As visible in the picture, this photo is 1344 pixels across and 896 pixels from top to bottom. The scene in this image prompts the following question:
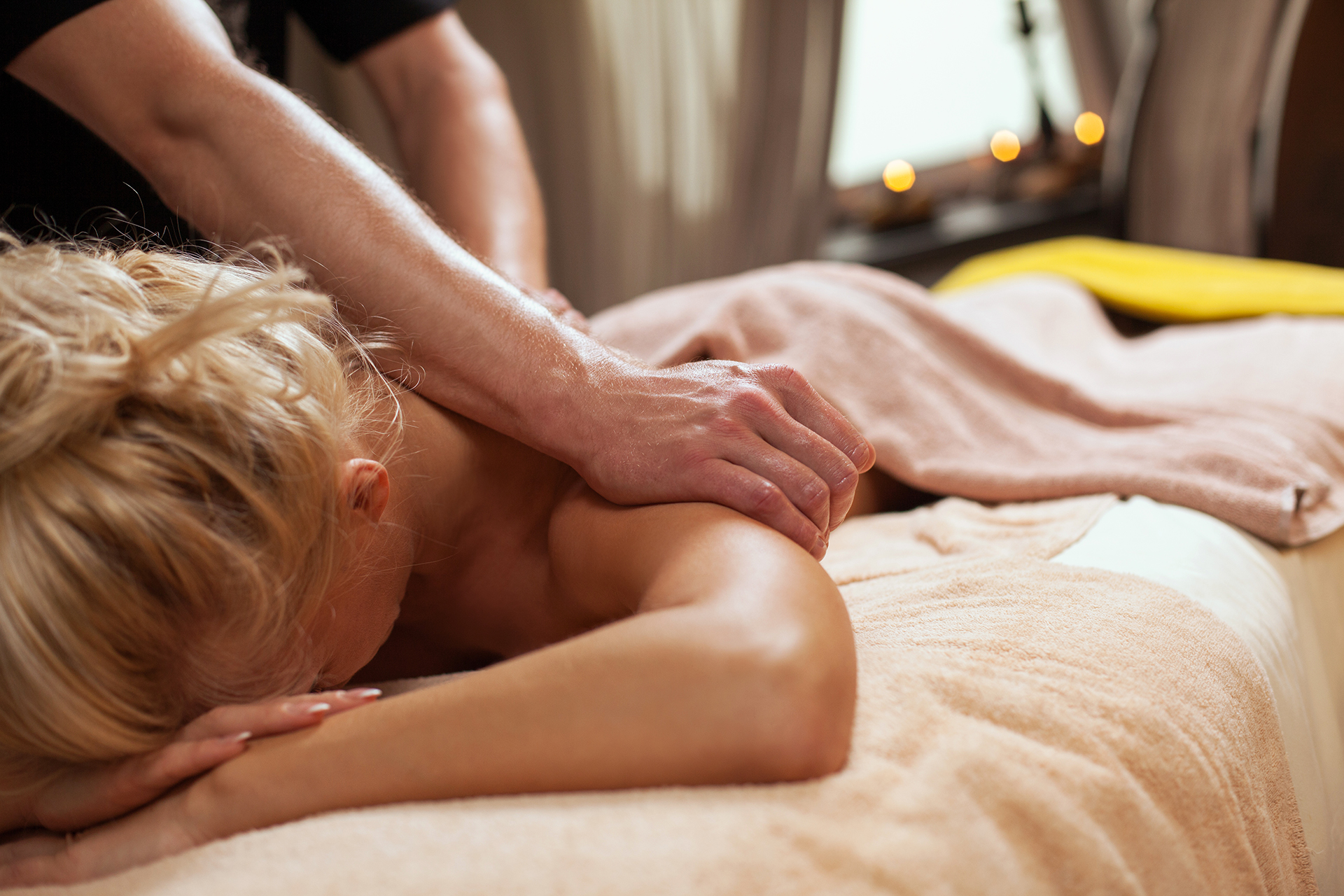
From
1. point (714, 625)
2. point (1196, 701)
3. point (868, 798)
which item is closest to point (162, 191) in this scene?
point (714, 625)

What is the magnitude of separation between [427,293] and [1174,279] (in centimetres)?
153

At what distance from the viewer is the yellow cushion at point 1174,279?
5.41ft

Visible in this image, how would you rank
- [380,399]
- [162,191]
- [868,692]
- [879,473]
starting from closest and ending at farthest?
[868,692]
[380,399]
[162,191]
[879,473]

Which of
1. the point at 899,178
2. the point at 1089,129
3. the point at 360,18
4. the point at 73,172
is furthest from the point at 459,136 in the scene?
the point at 1089,129

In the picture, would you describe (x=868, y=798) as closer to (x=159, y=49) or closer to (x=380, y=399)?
(x=380, y=399)

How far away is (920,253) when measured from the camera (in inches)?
115

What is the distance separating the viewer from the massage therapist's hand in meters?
0.76

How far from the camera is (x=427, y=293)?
2.84 ft

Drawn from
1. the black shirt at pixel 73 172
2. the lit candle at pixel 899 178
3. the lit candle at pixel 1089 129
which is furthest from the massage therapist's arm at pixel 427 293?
the lit candle at pixel 1089 129

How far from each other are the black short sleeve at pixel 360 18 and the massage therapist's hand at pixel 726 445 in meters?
1.01

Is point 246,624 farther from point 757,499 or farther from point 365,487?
point 757,499

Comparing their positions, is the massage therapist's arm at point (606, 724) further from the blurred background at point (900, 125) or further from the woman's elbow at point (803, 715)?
the blurred background at point (900, 125)

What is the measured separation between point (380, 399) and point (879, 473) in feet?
2.22

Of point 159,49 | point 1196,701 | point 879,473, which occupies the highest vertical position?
point 159,49
